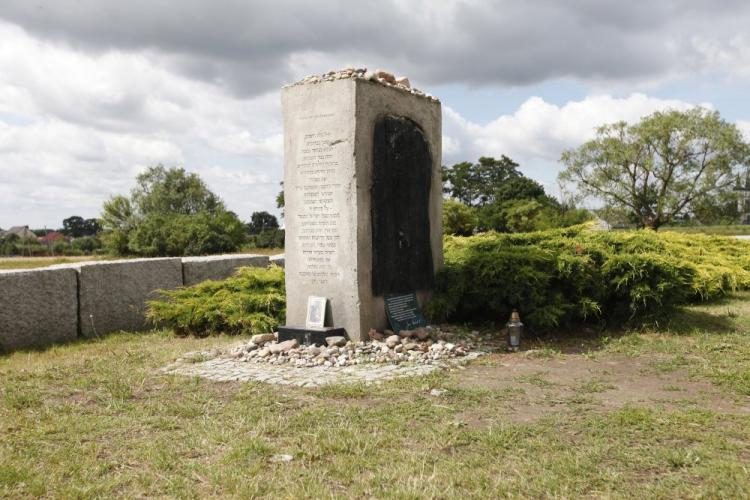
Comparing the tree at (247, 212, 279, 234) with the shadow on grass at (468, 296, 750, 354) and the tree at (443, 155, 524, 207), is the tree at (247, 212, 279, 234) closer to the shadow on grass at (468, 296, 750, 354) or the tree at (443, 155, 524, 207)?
the tree at (443, 155, 524, 207)

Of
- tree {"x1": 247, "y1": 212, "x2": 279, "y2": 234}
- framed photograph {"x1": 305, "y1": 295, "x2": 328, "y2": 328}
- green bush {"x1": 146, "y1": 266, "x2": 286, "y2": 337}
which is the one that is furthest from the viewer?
tree {"x1": 247, "y1": 212, "x2": 279, "y2": 234}

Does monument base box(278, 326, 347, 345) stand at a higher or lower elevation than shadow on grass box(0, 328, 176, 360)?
higher

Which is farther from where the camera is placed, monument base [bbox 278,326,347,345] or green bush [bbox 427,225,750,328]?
green bush [bbox 427,225,750,328]

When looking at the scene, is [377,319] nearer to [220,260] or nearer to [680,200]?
[220,260]

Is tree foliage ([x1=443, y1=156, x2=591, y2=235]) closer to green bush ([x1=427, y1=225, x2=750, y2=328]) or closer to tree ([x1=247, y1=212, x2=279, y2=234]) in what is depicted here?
green bush ([x1=427, y1=225, x2=750, y2=328])

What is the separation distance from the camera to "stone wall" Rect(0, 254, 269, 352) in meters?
8.16

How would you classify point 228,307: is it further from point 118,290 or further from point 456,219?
point 456,219

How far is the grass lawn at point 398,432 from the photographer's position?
3.51 metres

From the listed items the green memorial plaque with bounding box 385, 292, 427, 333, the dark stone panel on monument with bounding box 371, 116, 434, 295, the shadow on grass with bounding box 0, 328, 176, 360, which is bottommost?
the shadow on grass with bounding box 0, 328, 176, 360

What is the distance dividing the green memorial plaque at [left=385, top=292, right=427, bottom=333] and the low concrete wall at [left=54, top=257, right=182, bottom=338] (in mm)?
4134

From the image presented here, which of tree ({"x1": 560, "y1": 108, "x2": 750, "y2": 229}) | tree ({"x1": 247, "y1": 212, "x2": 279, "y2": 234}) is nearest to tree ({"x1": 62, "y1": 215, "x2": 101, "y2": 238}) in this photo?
tree ({"x1": 247, "y1": 212, "x2": 279, "y2": 234})

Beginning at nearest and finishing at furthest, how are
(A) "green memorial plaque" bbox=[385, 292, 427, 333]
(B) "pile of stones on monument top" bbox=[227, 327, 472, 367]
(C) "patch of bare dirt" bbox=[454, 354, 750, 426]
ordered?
(C) "patch of bare dirt" bbox=[454, 354, 750, 426], (B) "pile of stones on monument top" bbox=[227, 327, 472, 367], (A) "green memorial plaque" bbox=[385, 292, 427, 333]

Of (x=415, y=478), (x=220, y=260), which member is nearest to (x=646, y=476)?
(x=415, y=478)

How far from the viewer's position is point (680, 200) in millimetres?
34594
